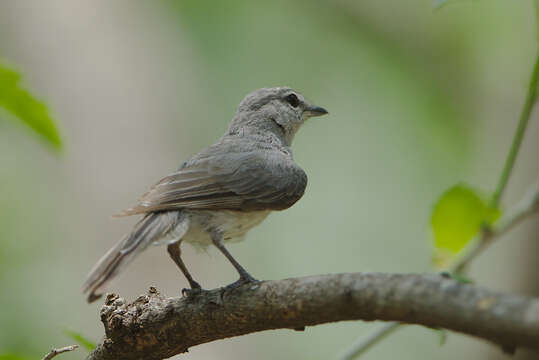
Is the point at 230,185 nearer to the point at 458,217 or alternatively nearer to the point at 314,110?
the point at 458,217

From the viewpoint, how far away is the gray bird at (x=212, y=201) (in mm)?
3746

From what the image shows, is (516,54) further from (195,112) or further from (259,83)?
(195,112)

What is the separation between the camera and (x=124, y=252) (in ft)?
12.0

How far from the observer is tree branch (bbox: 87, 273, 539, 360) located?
174cm

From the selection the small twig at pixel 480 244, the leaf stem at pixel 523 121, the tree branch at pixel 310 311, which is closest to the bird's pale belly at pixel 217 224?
the tree branch at pixel 310 311

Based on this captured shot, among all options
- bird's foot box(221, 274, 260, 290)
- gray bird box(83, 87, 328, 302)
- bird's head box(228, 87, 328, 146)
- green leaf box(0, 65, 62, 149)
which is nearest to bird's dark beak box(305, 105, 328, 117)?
bird's head box(228, 87, 328, 146)

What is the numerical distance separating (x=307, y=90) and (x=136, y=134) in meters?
4.26

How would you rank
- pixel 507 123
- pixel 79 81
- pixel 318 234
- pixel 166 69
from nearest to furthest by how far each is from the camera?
pixel 507 123, pixel 79 81, pixel 166 69, pixel 318 234

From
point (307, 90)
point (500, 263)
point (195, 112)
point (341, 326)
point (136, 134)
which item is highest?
point (307, 90)

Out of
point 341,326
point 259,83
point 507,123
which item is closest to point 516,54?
point 507,123

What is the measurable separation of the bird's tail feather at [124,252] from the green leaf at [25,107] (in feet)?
2.81

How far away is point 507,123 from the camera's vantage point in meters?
7.57

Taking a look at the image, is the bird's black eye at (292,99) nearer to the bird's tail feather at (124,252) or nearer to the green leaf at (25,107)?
the bird's tail feather at (124,252)

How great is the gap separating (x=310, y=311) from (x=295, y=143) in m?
9.17
